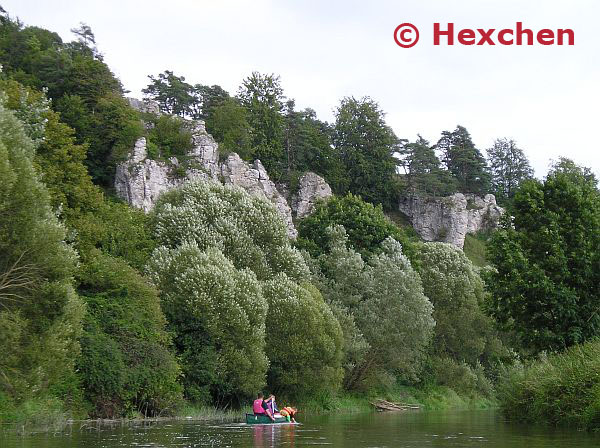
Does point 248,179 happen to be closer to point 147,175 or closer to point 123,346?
point 147,175

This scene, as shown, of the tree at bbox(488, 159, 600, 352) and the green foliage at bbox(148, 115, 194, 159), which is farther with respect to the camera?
the green foliage at bbox(148, 115, 194, 159)

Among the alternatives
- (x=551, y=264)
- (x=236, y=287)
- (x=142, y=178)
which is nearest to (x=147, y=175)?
(x=142, y=178)

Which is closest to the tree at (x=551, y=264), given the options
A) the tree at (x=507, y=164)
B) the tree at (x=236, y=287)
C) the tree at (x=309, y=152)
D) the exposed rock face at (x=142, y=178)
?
the tree at (x=236, y=287)

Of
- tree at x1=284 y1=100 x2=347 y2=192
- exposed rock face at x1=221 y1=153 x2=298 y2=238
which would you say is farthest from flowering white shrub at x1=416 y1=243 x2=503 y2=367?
tree at x1=284 y1=100 x2=347 y2=192

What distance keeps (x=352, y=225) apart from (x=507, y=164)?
89.7 metres

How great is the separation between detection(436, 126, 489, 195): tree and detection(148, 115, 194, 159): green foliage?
65.9 m

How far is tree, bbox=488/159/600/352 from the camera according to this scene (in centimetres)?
4038

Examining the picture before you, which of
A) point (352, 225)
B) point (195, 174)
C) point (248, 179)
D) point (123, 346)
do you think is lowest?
point (123, 346)

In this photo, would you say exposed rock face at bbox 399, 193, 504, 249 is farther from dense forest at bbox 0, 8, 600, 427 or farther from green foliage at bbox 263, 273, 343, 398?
green foliage at bbox 263, 273, 343, 398

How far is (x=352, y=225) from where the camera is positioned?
80750 mm

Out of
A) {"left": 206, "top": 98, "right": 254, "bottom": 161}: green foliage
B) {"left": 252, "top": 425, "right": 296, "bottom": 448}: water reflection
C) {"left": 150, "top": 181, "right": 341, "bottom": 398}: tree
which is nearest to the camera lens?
{"left": 252, "top": 425, "right": 296, "bottom": 448}: water reflection

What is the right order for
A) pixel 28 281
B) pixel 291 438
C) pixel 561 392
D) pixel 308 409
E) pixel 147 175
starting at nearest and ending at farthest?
1. pixel 291 438
2. pixel 561 392
3. pixel 28 281
4. pixel 308 409
5. pixel 147 175

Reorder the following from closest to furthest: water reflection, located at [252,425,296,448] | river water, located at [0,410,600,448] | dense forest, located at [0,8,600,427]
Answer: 1. river water, located at [0,410,600,448]
2. water reflection, located at [252,425,296,448]
3. dense forest, located at [0,8,600,427]

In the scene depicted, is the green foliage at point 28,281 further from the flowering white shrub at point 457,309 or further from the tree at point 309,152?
the tree at point 309,152
